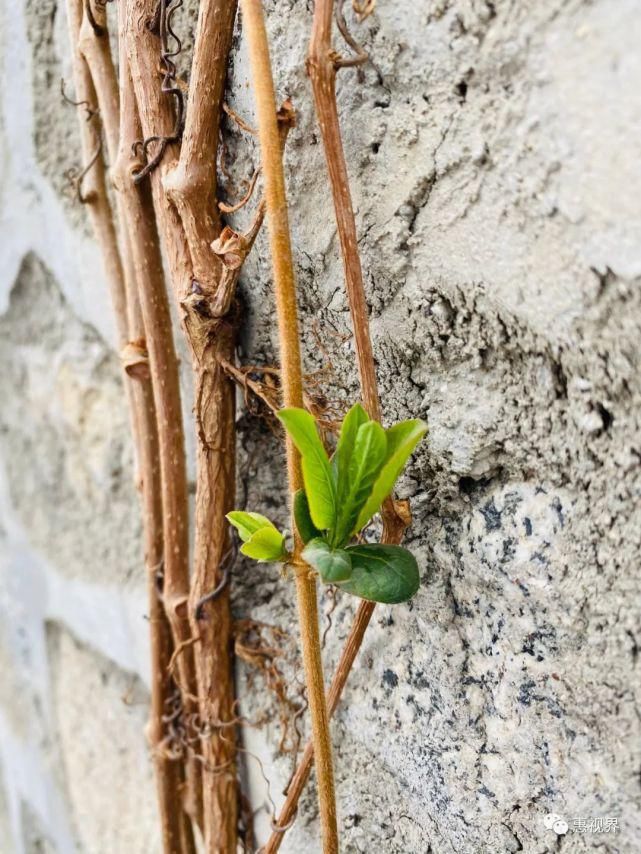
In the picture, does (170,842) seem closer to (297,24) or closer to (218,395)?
(218,395)

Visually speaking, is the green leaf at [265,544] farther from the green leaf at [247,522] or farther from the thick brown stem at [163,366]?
the thick brown stem at [163,366]

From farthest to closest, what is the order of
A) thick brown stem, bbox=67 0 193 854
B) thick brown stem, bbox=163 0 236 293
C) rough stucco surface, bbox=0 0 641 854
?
thick brown stem, bbox=67 0 193 854, thick brown stem, bbox=163 0 236 293, rough stucco surface, bbox=0 0 641 854

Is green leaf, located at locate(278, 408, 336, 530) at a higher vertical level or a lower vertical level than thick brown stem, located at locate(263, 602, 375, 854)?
higher

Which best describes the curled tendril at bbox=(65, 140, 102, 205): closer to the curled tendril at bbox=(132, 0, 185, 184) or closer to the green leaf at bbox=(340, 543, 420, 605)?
the curled tendril at bbox=(132, 0, 185, 184)

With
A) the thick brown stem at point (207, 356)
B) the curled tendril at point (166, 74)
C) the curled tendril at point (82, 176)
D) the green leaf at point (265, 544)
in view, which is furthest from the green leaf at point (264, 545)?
the curled tendril at point (82, 176)

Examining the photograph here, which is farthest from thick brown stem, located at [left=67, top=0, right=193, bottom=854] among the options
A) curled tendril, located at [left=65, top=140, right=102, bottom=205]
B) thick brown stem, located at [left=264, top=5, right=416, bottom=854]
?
thick brown stem, located at [left=264, top=5, right=416, bottom=854]

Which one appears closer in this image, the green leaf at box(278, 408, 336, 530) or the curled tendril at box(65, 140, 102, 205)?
the green leaf at box(278, 408, 336, 530)

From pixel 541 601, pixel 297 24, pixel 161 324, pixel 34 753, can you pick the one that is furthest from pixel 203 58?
pixel 34 753
